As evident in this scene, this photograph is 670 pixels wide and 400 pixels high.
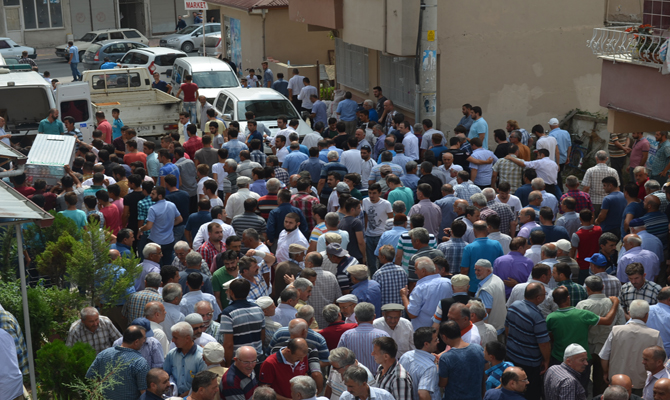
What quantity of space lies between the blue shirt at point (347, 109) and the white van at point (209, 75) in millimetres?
4503

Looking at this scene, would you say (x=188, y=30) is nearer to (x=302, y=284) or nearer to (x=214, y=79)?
(x=214, y=79)

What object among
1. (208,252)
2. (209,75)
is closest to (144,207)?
(208,252)

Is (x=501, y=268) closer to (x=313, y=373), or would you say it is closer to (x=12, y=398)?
(x=313, y=373)

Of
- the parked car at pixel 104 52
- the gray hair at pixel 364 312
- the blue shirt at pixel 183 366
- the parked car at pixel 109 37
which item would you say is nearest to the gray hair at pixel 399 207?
the gray hair at pixel 364 312

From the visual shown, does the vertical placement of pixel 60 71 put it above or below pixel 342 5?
below

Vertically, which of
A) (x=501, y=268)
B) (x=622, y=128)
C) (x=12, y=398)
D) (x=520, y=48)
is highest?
(x=520, y=48)

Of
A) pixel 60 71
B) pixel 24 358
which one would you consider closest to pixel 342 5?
pixel 24 358

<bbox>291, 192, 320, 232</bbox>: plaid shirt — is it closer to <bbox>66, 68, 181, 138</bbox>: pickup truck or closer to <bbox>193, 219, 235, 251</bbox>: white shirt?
<bbox>193, 219, 235, 251</bbox>: white shirt

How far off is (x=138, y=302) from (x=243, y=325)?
143cm

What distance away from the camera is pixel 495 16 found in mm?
16234

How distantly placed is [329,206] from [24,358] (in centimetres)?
497

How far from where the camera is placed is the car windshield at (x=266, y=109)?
16703 mm

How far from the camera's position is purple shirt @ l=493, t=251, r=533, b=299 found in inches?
308

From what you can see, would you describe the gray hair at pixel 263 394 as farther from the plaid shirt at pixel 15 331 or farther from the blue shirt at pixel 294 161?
the blue shirt at pixel 294 161
